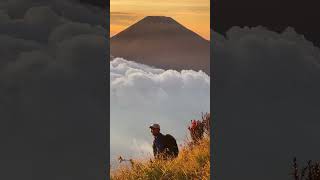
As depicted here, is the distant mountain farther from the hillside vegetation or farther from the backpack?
the hillside vegetation

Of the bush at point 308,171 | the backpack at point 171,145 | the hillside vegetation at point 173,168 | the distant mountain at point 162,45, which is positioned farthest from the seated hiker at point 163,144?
the bush at point 308,171

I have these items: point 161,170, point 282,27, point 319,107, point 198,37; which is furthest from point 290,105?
point 198,37

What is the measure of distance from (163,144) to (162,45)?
1.23 metres

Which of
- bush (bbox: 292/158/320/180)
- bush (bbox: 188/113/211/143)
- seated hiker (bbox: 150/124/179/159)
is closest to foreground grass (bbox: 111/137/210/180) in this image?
seated hiker (bbox: 150/124/179/159)

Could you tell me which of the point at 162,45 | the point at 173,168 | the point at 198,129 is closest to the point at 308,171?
the point at 173,168

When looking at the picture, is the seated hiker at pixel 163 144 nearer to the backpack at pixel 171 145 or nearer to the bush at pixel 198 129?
the backpack at pixel 171 145

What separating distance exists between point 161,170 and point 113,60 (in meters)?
1.57

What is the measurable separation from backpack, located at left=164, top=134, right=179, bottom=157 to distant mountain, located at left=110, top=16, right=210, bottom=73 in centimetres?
Result: 87

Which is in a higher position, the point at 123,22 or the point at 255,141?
the point at 123,22

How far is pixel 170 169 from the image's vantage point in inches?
291

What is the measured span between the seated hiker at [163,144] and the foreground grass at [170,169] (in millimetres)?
244
